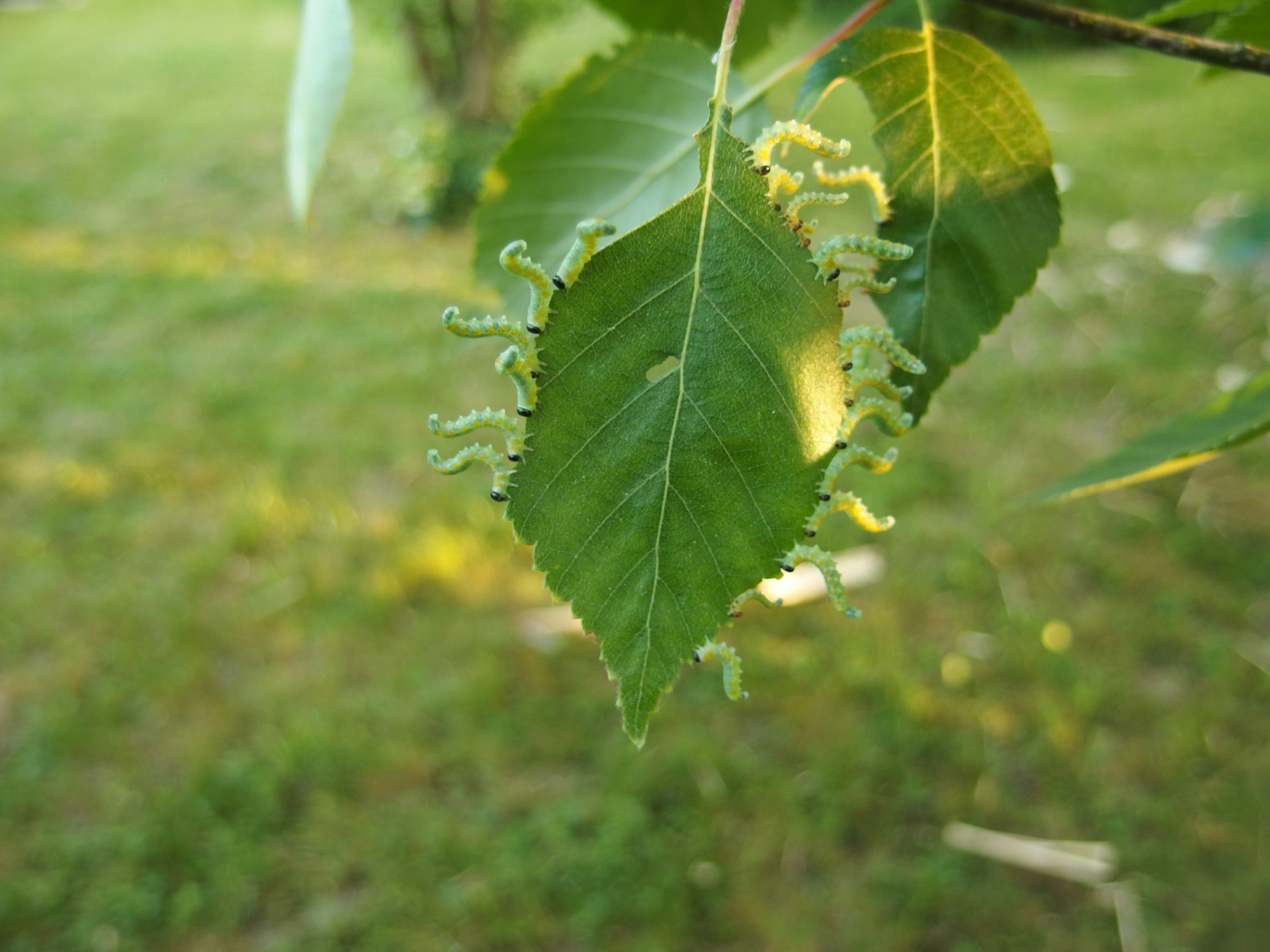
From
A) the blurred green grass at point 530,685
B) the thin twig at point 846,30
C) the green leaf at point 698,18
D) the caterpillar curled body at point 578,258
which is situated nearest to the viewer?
the caterpillar curled body at point 578,258

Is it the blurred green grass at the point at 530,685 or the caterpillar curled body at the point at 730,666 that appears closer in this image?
the caterpillar curled body at the point at 730,666

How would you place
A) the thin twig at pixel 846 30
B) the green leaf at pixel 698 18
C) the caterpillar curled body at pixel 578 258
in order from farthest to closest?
the green leaf at pixel 698 18, the thin twig at pixel 846 30, the caterpillar curled body at pixel 578 258

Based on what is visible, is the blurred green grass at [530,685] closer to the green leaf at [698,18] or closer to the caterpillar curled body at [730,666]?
the green leaf at [698,18]

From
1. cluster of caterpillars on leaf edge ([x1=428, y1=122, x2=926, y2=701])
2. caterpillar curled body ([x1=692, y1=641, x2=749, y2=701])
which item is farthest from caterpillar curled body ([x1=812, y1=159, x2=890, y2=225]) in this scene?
caterpillar curled body ([x1=692, y1=641, x2=749, y2=701])

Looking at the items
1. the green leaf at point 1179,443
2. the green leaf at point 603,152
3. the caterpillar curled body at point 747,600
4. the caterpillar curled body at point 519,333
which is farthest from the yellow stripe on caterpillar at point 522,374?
the green leaf at point 1179,443

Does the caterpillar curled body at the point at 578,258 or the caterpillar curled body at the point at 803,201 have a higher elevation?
the caterpillar curled body at the point at 578,258

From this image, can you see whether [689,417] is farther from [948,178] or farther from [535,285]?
[948,178]

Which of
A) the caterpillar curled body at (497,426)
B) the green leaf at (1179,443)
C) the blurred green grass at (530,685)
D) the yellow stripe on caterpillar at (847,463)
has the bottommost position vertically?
the blurred green grass at (530,685)

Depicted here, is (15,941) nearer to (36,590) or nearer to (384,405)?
(36,590)
